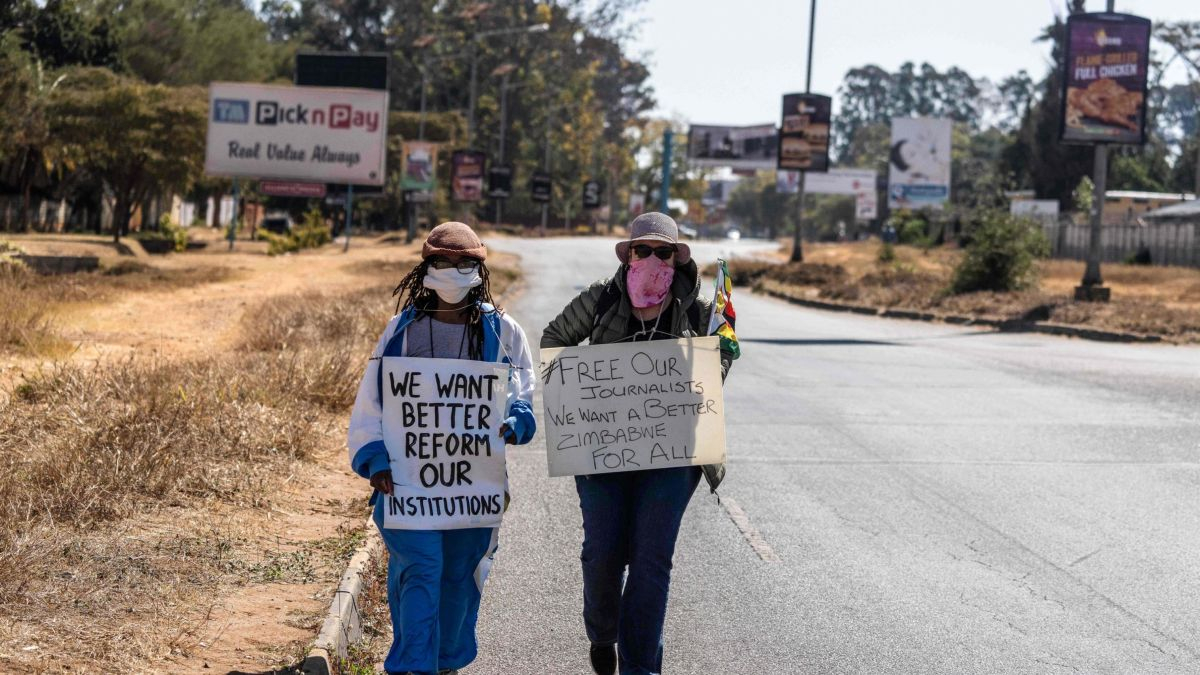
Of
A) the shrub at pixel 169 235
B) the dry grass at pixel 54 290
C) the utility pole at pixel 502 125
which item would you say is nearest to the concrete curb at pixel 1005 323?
the dry grass at pixel 54 290

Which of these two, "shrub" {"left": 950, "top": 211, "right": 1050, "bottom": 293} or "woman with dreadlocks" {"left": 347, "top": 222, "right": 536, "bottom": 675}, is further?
"shrub" {"left": 950, "top": 211, "right": 1050, "bottom": 293}

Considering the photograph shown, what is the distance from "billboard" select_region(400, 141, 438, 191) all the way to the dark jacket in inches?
2373

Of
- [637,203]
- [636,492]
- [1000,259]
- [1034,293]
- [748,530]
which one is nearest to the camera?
[636,492]

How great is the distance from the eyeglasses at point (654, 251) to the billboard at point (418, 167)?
60.6 m

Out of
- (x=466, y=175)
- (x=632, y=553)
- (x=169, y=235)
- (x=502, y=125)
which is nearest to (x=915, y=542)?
(x=632, y=553)

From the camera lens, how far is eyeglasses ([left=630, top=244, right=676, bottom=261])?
518 centimetres

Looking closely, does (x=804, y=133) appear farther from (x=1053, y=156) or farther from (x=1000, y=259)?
(x=1053, y=156)

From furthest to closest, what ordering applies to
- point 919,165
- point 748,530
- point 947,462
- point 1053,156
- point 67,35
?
point 919,165
point 1053,156
point 67,35
point 947,462
point 748,530

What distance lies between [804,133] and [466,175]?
99.9ft

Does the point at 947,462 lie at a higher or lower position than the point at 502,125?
lower

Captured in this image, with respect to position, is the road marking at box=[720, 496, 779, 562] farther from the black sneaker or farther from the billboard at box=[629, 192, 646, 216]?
the billboard at box=[629, 192, 646, 216]

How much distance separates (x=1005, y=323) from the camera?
28109 mm

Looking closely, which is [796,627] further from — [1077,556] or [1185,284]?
[1185,284]

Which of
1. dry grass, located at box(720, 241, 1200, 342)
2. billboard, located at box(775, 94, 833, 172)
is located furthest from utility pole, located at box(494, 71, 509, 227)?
billboard, located at box(775, 94, 833, 172)
